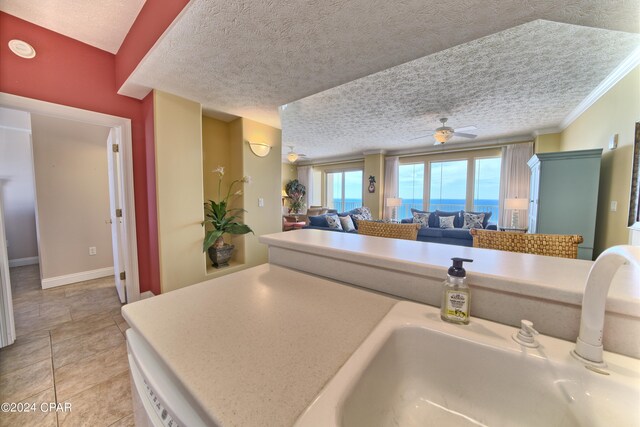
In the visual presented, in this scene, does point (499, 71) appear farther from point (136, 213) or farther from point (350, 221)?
point (136, 213)

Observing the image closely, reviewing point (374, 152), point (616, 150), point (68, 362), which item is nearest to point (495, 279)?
point (68, 362)

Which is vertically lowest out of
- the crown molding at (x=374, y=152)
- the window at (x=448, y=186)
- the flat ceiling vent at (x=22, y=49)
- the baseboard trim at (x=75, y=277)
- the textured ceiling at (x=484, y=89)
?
the baseboard trim at (x=75, y=277)

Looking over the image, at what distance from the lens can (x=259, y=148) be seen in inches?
120

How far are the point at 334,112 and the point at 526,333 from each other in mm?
3682

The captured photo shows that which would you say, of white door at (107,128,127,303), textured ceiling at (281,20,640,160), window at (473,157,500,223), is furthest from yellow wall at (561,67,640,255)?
white door at (107,128,127,303)

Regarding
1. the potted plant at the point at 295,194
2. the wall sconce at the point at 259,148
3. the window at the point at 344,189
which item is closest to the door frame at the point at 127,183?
the wall sconce at the point at 259,148

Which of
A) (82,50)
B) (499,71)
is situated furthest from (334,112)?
(82,50)

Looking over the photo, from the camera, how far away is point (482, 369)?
1.95 ft

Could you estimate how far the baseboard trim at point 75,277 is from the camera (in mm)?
2843

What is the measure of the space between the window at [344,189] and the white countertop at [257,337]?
6942mm

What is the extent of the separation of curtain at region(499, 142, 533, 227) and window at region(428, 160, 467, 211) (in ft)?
2.59

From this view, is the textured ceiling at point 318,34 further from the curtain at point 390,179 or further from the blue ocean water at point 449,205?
the blue ocean water at point 449,205

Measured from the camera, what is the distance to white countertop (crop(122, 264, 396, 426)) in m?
0.42

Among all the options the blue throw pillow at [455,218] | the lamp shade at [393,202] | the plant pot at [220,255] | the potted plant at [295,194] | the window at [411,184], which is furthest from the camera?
the potted plant at [295,194]
